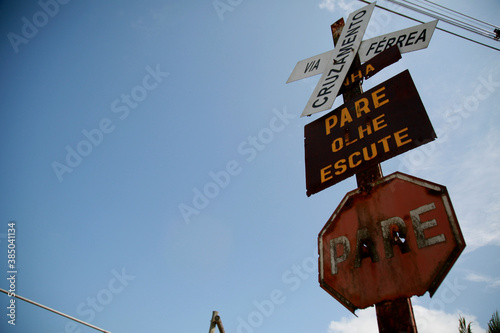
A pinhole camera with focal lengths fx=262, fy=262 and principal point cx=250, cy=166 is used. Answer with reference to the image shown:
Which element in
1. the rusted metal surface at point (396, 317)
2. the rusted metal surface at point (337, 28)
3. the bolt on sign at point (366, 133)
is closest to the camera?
the rusted metal surface at point (396, 317)

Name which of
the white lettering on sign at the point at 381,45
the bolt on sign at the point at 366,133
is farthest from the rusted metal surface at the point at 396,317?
the white lettering on sign at the point at 381,45

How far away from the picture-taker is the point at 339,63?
15.5 feet

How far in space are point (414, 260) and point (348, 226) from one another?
0.74 meters

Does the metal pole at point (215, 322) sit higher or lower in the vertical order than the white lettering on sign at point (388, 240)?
lower

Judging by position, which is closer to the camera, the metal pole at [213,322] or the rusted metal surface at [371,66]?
the metal pole at [213,322]

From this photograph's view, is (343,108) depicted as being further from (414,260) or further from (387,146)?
(414,260)

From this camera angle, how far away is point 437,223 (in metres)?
2.32

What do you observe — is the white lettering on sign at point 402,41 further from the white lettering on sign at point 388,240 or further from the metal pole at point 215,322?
the metal pole at point 215,322

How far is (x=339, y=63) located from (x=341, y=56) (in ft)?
0.66

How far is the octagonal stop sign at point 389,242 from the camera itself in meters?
2.23

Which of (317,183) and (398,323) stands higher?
(317,183)

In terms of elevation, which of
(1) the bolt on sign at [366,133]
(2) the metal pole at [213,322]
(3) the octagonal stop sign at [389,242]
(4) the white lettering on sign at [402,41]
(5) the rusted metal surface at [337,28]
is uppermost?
(5) the rusted metal surface at [337,28]

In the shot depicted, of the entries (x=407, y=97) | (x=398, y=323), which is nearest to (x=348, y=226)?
(x=398, y=323)

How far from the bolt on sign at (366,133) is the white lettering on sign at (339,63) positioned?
12.3 inches
